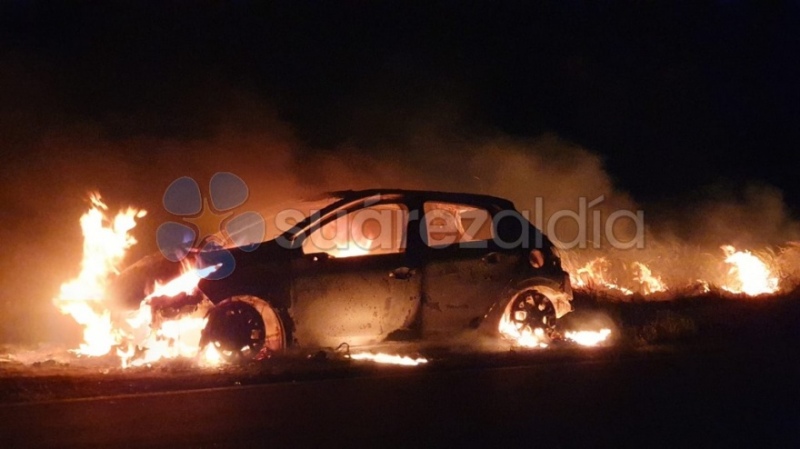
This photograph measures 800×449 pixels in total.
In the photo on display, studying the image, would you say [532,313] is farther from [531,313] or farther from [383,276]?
[383,276]

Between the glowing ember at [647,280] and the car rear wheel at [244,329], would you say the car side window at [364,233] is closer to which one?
the car rear wheel at [244,329]

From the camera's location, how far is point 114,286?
7.43m

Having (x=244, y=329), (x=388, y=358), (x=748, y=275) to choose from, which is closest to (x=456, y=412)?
(x=388, y=358)

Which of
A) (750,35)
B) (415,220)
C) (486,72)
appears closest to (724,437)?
(415,220)

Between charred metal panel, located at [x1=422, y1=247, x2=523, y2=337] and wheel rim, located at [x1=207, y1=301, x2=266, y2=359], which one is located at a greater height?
charred metal panel, located at [x1=422, y1=247, x2=523, y2=337]

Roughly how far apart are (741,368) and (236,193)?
8.20m

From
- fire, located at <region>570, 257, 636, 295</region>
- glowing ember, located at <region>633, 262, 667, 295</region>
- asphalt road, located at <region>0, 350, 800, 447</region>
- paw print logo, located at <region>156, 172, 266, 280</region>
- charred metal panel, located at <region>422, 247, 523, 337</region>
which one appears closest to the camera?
asphalt road, located at <region>0, 350, 800, 447</region>

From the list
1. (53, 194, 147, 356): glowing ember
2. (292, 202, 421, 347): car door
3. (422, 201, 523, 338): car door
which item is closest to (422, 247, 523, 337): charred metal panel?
(422, 201, 523, 338): car door

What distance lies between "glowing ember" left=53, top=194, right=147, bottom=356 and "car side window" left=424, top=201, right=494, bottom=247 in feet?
10.4

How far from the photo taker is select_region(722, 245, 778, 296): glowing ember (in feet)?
36.9

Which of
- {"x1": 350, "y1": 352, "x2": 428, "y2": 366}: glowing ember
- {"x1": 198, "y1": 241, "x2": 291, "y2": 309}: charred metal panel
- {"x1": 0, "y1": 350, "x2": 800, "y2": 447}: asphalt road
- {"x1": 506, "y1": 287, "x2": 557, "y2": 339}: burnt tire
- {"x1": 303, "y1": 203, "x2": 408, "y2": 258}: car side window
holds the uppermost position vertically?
{"x1": 303, "y1": 203, "x2": 408, "y2": 258}: car side window

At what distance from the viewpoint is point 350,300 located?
7.45 meters

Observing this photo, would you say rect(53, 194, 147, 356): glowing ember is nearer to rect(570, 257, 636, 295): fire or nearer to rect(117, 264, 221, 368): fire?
rect(117, 264, 221, 368): fire

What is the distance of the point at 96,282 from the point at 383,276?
279cm
